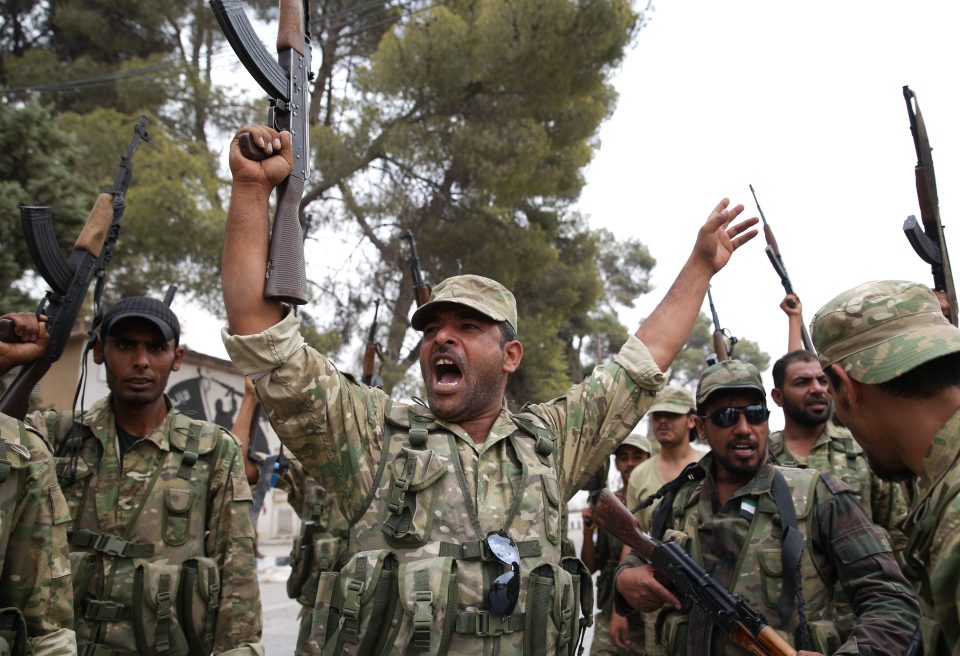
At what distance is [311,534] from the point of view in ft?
19.1

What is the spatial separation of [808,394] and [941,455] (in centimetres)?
273

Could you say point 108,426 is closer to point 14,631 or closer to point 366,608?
point 14,631

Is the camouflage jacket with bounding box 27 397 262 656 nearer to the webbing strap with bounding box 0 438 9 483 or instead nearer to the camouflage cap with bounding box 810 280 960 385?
the webbing strap with bounding box 0 438 9 483

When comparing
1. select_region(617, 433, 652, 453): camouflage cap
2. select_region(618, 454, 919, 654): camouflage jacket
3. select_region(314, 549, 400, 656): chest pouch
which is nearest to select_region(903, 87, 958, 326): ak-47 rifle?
select_region(618, 454, 919, 654): camouflage jacket

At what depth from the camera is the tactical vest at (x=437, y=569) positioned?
86.3 inches

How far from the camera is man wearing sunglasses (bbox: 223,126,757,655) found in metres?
2.15

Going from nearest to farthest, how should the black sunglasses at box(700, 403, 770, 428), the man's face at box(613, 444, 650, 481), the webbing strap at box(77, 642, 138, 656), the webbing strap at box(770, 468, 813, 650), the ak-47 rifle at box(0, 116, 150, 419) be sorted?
the webbing strap at box(770, 468, 813, 650)
the webbing strap at box(77, 642, 138, 656)
the black sunglasses at box(700, 403, 770, 428)
the ak-47 rifle at box(0, 116, 150, 419)
the man's face at box(613, 444, 650, 481)

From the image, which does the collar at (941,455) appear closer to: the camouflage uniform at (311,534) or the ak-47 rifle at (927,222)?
the ak-47 rifle at (927,222)

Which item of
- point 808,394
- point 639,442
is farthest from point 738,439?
point 639,442

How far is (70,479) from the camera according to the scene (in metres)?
3.30

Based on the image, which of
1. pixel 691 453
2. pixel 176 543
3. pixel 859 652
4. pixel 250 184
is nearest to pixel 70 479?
pixel 176 543

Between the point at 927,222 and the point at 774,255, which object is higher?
the point at 774,255

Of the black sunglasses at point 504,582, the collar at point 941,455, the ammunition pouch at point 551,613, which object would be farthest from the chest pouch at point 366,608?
the collar at point 941,455

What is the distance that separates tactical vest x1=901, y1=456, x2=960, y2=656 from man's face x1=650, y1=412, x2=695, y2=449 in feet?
12.7
